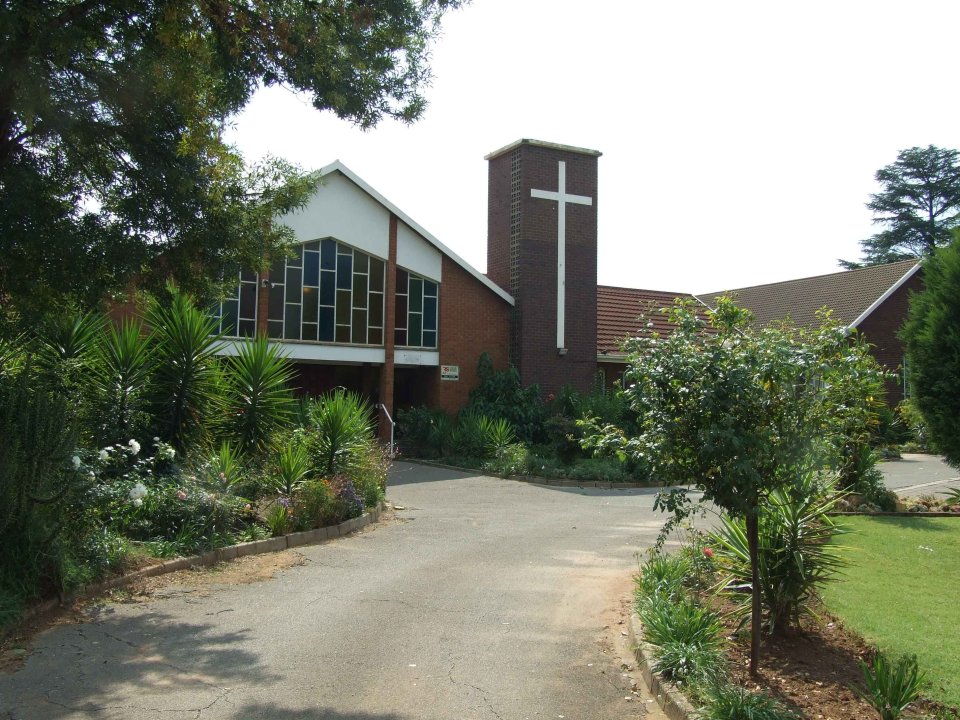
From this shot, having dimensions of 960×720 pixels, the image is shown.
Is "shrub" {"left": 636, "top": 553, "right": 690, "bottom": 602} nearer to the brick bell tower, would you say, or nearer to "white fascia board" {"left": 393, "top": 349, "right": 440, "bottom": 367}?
"white fascia board" {"left": 393, "top": 349, "right": 440, "bottom": 367}

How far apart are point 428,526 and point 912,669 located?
8.68m

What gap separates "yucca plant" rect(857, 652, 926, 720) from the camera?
510cm

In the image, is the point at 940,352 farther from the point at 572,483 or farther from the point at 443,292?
the point at 443,292

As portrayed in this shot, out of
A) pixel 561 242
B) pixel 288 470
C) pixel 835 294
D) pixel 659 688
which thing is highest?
pixel 561 242

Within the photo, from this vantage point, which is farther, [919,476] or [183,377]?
[919,476]

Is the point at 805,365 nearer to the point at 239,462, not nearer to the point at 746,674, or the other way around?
the point at 746,674

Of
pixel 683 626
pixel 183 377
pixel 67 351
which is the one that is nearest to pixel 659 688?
pixel 683 626

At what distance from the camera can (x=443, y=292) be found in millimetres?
25453

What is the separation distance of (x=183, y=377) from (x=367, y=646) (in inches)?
268

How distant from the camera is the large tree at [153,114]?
8086mm

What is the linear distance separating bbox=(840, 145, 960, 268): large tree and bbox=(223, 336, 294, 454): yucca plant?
46.4 metres

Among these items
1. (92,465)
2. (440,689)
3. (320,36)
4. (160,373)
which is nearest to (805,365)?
(440,689)

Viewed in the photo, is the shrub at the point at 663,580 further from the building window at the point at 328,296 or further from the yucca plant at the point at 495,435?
the building window at the point at 328,296

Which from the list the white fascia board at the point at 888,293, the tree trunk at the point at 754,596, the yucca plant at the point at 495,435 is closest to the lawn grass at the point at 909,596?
the tree trunk at the point at 754,596
